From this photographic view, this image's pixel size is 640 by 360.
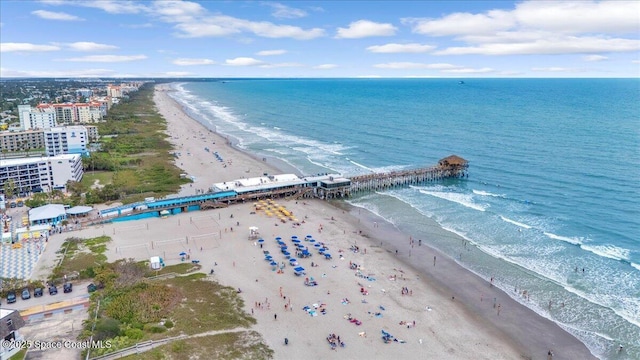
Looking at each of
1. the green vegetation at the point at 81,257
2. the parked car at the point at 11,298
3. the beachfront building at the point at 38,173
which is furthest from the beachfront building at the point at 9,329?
the beachfront building at the point at 38,173

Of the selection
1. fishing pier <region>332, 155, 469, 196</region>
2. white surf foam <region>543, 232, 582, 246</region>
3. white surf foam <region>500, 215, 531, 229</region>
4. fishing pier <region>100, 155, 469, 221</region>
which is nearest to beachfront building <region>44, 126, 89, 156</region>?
fishing pier <region>100, 155, 469, 221</region>

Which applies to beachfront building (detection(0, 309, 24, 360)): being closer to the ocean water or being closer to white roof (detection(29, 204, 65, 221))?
white roof (detection(29, 204, 65, 221))

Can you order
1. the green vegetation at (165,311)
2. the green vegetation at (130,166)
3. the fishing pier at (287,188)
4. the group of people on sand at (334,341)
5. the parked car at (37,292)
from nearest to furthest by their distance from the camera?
the green vegetation at (165,311), the group of people on sand at (334,341), the parked car at (37,292), the fishing pier at (287,188), the green vegetation at (130,166)

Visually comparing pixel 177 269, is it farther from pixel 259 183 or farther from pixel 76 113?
pixel 76 113

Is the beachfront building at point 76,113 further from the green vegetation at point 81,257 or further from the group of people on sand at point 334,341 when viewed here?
the group of people on sand at point 334,341

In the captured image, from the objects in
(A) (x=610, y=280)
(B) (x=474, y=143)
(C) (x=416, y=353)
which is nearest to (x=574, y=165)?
(B) (x=474, y=143)

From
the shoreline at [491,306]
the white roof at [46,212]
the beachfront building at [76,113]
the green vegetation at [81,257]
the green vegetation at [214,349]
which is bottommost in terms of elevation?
the shoreline at [491,306]
